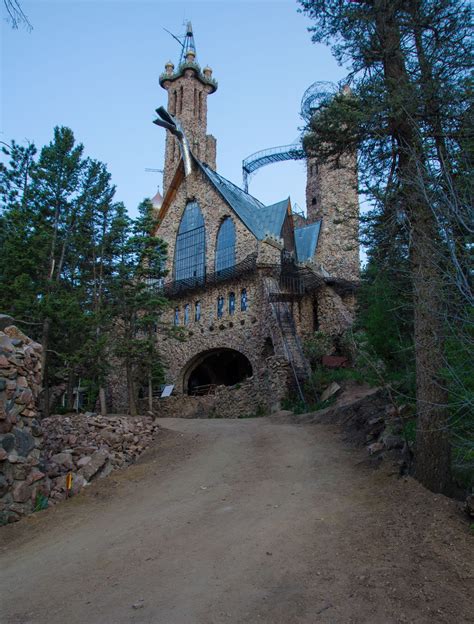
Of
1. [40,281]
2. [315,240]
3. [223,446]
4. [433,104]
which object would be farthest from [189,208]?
[433,104]

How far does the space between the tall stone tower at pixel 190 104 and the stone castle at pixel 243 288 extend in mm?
5040

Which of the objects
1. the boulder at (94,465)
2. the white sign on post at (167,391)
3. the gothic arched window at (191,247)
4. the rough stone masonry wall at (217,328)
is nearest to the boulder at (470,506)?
the boulder at (94,465)

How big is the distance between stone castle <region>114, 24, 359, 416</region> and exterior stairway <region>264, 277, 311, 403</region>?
0.17ft

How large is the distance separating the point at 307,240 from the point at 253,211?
4624mm

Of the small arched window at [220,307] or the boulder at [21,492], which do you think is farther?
the small arched window at [220,307]

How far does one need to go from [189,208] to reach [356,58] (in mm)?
21028

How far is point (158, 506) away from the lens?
7695 millimetres

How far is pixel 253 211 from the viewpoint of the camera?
90.7 ft

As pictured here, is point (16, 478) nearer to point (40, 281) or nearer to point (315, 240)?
point (40, 281)

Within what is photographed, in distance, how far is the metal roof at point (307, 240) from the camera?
29516 mm

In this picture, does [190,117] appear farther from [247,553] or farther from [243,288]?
[247,553]

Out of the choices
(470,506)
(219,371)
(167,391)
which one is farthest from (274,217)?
(470,506)

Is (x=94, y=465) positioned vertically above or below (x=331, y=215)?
below

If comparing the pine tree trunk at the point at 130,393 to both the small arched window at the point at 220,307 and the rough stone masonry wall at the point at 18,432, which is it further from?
the rough stone masonry wall at the point at 18,432
